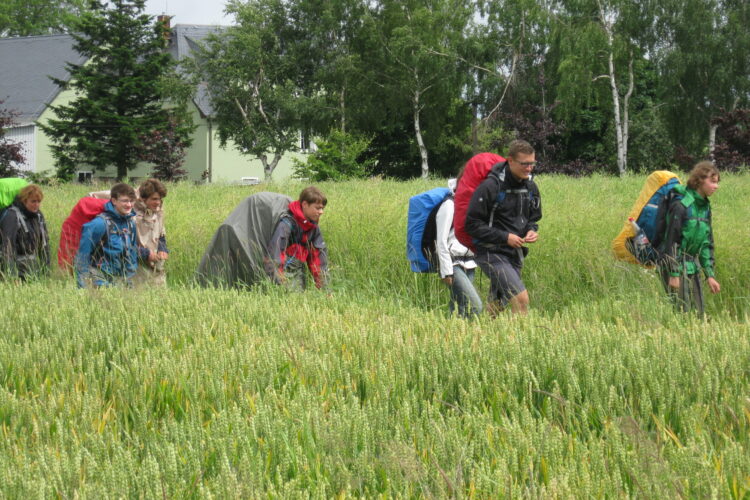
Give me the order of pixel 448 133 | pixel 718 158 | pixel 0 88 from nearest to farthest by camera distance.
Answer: pixel 718 158 → pixel 448 133 → pixel 0 88

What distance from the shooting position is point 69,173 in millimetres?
42469

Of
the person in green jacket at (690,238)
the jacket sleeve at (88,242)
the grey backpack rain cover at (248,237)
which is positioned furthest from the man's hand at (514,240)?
the jacket sleeve at (88,242)

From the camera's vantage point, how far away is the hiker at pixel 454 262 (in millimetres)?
7426

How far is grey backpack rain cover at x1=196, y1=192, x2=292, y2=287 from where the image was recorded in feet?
28.0

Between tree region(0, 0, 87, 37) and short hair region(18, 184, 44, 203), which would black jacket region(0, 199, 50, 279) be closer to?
short hair region(18, 184, 44, 203)

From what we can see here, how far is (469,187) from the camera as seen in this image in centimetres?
723

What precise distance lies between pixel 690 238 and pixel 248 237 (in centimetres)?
425

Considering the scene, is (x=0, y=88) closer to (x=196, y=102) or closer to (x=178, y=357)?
(x=196, y=102)

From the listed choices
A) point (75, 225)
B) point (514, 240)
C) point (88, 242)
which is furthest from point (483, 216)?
point (75, 225)

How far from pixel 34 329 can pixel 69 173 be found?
40.2m

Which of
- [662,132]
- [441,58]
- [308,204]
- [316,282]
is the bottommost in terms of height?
[316,282]

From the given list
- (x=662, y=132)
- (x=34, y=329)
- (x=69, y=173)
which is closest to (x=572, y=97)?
(x=662, y=132)

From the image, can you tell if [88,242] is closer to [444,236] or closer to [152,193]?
[152,193]

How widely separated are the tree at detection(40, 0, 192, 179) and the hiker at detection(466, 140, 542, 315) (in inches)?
1437
